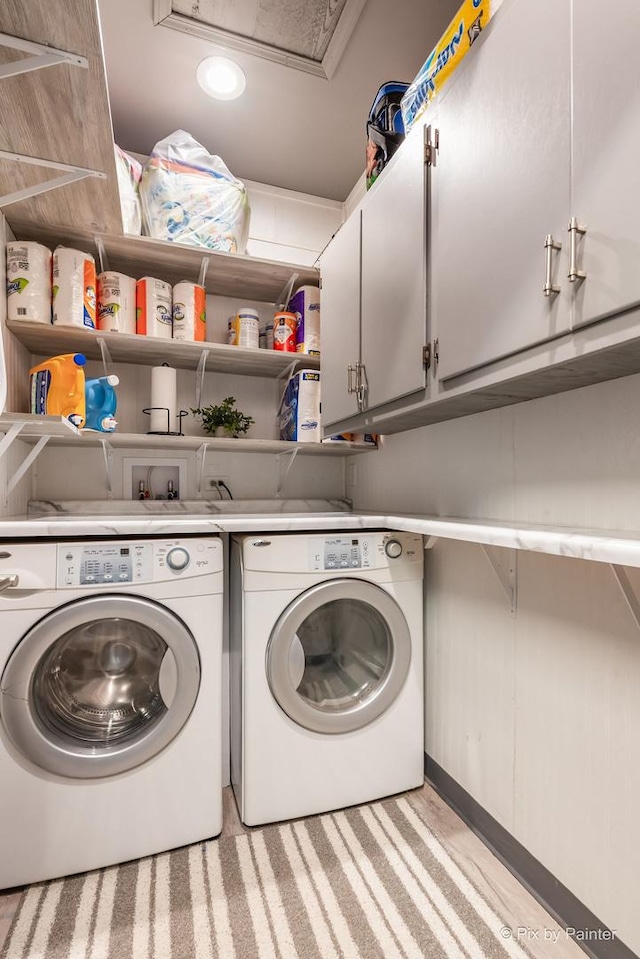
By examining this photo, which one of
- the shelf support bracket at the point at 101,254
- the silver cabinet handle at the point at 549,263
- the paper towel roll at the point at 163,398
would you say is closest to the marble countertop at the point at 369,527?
the paper towel roll at the point at 163,398

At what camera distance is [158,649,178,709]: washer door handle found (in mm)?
1463

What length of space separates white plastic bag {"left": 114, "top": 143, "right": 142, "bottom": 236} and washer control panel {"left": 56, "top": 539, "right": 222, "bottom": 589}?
4.23 ft

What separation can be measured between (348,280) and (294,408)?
0.62 m

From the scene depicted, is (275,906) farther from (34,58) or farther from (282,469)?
(34,58)

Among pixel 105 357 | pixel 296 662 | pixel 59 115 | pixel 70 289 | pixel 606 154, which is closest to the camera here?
pixel 606 154

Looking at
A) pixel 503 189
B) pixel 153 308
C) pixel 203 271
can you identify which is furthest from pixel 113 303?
pixel 503 189

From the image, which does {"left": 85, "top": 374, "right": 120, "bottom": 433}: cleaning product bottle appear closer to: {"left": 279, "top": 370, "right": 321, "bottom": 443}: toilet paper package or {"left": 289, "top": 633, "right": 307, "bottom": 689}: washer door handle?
{"left": 279, "top": 370, "right": 321, "bottom": 443}: toilet paper package

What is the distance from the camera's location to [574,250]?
87 centimetres

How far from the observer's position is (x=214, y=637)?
5.05 feet

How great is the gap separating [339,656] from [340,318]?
52.9 inches

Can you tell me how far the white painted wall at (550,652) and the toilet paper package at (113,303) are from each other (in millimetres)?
1362

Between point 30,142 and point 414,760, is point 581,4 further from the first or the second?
point 414,760

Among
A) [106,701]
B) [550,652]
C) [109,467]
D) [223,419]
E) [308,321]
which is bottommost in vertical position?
[106,701]

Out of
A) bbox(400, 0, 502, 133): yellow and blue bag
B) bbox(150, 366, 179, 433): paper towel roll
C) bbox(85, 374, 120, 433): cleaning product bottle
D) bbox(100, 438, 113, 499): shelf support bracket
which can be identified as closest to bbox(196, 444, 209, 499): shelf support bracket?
bbox(150, 366, 179, 433): paper towel roll
